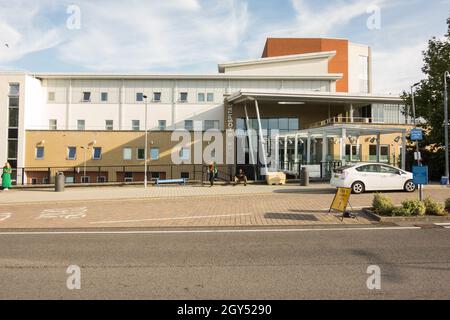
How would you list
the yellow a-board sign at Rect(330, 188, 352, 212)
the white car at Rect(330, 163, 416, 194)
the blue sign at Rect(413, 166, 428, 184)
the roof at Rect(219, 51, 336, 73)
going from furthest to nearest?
1. the roof at Rect(219, 51, 336, 73)
2. the white car at Rect(330, 163, 416, 194)
3. the blue sign at Rect(413, 166, 428, 184)
4. the yellow a-board sign at Rect(330, 188, 352, 212)

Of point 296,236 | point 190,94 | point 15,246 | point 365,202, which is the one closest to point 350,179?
point 365,202

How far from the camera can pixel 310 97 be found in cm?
3064

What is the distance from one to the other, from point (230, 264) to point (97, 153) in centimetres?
Result: 3214

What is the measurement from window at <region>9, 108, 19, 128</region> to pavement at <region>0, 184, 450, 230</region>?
73.9ft

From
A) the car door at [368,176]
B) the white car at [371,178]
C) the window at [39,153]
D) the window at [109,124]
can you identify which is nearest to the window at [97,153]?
the window at [39,153]

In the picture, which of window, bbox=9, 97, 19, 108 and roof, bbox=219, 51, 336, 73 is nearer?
window, bbox=9, 97, 19, 108

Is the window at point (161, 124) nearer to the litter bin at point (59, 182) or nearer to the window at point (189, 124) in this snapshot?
the window at point (189, 124)

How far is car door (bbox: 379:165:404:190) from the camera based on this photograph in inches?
685

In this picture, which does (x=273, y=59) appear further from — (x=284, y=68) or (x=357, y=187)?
(x=357, y=187)

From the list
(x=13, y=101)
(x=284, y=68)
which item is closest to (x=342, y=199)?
(x=284, y=68)

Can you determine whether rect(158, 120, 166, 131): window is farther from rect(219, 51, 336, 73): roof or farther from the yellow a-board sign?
the yellow a-board sign

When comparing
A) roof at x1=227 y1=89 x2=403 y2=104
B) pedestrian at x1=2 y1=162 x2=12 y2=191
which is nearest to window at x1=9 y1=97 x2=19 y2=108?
pedestrian at x1=2 y1=162 x2=12 y2=191

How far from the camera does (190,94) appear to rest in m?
40.5

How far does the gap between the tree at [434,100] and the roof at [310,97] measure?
3158 mm
